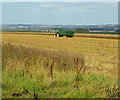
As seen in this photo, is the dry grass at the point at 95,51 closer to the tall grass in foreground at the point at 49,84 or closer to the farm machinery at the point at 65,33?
the tall grass in foreground at the point at 49,84

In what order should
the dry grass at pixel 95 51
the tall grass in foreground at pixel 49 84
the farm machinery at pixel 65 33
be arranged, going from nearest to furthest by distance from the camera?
the tall grass in foreground at pixel 49 84
the dry grass at pixel 95 51
the farm machinery at pixel 65 33

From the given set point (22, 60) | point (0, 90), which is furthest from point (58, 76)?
point (22, 60)

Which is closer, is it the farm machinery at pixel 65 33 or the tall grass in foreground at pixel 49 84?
the tall grass in foreground at pixel 49 84

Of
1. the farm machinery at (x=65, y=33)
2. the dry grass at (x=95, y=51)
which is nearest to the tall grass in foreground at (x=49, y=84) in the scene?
the dry grass at (x=95, y=51)

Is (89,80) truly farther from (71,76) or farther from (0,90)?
(0,90)

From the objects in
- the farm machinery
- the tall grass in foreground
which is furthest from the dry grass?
the farm machinery

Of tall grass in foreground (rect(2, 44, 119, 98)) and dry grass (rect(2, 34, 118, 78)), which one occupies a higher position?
dry grass (rect(2, 34, 118, 78))

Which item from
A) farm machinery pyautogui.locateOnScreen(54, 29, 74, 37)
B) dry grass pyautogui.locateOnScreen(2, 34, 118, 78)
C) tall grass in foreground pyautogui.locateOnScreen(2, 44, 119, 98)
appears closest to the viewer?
tall grass in foreground pyautogui.locateOnScreen(2, 44, 119, 98)

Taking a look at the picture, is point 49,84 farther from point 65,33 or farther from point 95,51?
point 65,33

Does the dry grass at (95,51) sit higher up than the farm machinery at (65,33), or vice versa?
the farm machinery at (65,33)

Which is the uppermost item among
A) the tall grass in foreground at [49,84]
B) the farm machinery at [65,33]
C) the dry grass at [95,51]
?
the farm machinery at [65,33]

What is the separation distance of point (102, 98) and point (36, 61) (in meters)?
5.28

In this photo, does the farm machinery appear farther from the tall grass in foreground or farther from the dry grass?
the tall grass in foreground

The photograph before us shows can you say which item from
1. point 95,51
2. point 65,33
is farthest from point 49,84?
point 65,33
